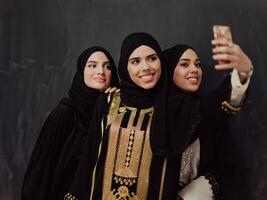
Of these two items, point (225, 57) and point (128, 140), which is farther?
point (128, 140)

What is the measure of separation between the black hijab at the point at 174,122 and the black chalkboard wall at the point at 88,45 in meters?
0.44

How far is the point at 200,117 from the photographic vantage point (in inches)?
63.7

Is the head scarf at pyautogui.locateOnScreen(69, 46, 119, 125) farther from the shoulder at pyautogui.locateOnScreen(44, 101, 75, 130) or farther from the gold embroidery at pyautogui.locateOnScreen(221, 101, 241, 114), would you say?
the gold embroidery at pyautogui.locateOnScreen(221, 101, 241, 114)

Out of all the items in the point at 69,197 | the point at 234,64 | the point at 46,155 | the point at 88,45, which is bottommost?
the point at 69,197

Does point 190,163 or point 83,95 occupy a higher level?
point 83,95

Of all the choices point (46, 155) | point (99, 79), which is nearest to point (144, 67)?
point (99, 79)

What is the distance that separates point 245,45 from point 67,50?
882mm

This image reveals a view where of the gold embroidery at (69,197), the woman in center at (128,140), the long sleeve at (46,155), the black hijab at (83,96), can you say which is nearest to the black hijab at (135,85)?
the woman in center at (128,140)

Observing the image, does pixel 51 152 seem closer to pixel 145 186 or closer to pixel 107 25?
pixel 145 186

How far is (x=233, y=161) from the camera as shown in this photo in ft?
5.94

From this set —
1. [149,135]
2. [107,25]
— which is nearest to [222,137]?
[149,135]

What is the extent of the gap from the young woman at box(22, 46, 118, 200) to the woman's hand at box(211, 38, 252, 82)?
2.01ft

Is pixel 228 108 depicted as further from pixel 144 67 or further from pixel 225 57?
pixel 144 67

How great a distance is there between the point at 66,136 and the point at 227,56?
0.84 m
